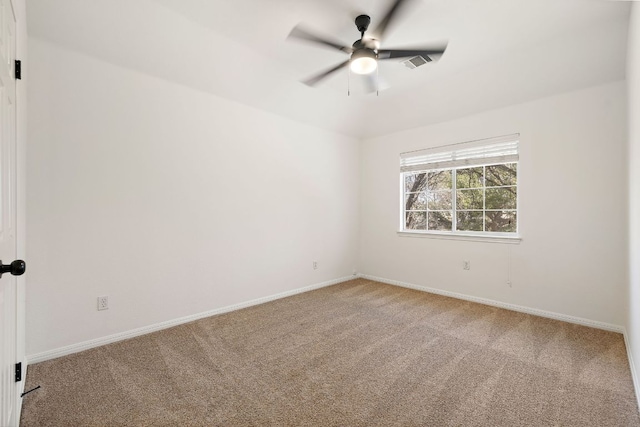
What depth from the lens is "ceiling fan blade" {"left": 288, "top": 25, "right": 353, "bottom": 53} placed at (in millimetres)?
2066

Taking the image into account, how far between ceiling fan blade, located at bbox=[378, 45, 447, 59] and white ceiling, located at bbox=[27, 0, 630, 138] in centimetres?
15

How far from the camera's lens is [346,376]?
82.8 inches

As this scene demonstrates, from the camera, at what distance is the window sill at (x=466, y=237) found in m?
3.55

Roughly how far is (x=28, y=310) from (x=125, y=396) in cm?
116

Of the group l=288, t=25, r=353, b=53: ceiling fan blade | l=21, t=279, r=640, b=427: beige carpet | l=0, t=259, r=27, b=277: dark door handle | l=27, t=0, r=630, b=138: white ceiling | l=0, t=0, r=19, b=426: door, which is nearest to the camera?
l=0, t=259, r=27, b=277: dark door handle

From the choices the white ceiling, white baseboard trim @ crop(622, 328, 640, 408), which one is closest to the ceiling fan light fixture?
the white ceiling

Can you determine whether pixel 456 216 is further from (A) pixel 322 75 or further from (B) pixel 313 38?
(B) pixel 313 38

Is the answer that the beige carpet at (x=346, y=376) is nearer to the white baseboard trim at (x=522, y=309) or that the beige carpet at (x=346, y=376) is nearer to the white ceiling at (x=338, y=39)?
the white baseboard trim at (x=522, y=309)

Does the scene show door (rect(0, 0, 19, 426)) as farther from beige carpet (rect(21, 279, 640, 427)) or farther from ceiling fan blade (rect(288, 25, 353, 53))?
ceiling fan blade (rect(288, 25, 353, 53))

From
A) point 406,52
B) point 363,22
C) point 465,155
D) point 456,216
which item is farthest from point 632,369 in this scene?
point 363,22

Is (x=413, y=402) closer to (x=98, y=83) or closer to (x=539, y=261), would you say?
(x=539, y=261)

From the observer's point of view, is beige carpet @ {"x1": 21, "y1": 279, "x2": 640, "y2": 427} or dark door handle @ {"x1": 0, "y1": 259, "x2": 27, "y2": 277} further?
beige carpet @ {"x1": 21, "y1": 279, "x2": 640, "y2": 427}

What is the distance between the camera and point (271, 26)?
2592 millimetres

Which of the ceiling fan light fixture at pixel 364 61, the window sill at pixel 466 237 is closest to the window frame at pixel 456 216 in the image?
the window sill at pixel 466 237
